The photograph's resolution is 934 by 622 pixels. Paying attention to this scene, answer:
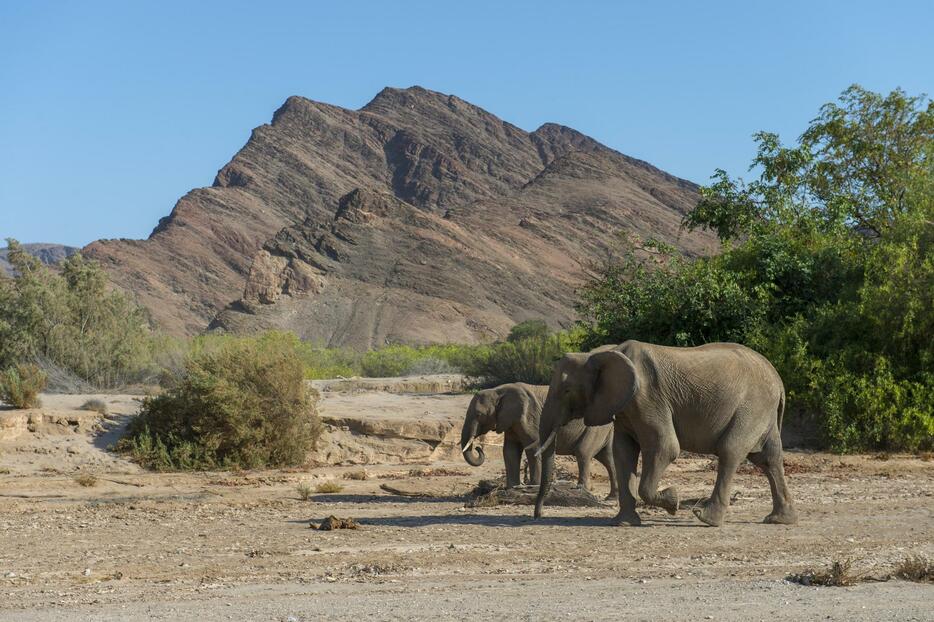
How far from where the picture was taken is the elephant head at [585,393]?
12500mm

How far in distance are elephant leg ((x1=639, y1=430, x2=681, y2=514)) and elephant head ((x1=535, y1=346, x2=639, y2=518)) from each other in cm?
55

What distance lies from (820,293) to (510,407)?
10.4 metres

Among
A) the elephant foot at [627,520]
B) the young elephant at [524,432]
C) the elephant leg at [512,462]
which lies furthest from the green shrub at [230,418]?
the elephant foot at [627,520]

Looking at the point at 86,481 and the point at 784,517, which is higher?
the point at 784,517

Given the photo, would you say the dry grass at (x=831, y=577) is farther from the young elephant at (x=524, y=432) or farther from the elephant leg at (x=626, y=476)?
the young elephant at (x=524, y=432)

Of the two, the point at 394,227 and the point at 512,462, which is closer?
the point at 512,462

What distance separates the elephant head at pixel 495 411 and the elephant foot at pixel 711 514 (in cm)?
375

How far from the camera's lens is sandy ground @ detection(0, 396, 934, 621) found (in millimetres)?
8336

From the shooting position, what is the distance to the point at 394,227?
99312mm

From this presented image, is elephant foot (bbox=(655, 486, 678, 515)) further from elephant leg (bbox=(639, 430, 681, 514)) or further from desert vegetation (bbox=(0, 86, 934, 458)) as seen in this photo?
desert vegetation (bbox=(0, 86, 934, 458))

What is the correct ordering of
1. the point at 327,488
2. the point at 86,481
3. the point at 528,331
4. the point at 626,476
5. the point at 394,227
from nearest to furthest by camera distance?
the point at 626,476 → the point at 327,488 → the point at 86,481 → the point at 528,331 → the point at 394,227

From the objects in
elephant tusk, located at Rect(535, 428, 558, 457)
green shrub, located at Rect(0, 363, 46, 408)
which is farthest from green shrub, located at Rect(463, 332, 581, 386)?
elephant tusk, located at Rect(535, 428, 558, 457)

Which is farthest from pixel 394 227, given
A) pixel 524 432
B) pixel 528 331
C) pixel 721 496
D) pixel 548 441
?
pixel 721 496

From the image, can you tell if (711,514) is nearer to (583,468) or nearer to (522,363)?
(583,468)
